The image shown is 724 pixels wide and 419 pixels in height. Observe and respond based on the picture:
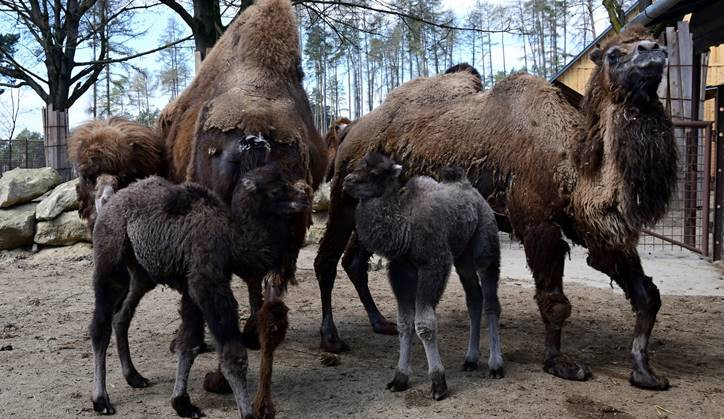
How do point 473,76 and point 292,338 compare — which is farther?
point 473,76

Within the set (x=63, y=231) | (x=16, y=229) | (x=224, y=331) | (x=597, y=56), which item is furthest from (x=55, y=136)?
(x=597, y=56)

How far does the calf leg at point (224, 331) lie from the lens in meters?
3.82

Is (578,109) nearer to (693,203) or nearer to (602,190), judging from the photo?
(602,190)

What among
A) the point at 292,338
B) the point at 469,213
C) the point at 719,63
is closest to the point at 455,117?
the point at 469,213

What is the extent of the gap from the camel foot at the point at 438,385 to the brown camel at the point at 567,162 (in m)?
0.95

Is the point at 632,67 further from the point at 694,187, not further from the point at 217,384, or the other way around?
the point at 694,187

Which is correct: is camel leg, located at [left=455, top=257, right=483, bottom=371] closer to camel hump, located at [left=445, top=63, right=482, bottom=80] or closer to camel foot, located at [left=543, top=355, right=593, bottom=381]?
camel foot, located at [left=543, top=355, right=593, bottom=381]

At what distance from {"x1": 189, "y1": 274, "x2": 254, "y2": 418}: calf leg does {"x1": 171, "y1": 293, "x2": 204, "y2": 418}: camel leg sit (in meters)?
0.37

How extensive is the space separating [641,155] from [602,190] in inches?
A: 13.9

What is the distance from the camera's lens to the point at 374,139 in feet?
20.4

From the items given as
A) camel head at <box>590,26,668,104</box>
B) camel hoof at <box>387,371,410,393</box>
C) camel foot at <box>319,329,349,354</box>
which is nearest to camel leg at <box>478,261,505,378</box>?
camel hoof at <box>387,371,410,393</box>

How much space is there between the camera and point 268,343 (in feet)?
Result: 13.5

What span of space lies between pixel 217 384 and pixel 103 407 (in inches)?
29.0

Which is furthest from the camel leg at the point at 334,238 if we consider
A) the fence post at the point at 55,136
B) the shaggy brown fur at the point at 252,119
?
the fence post at the point at 55,136
